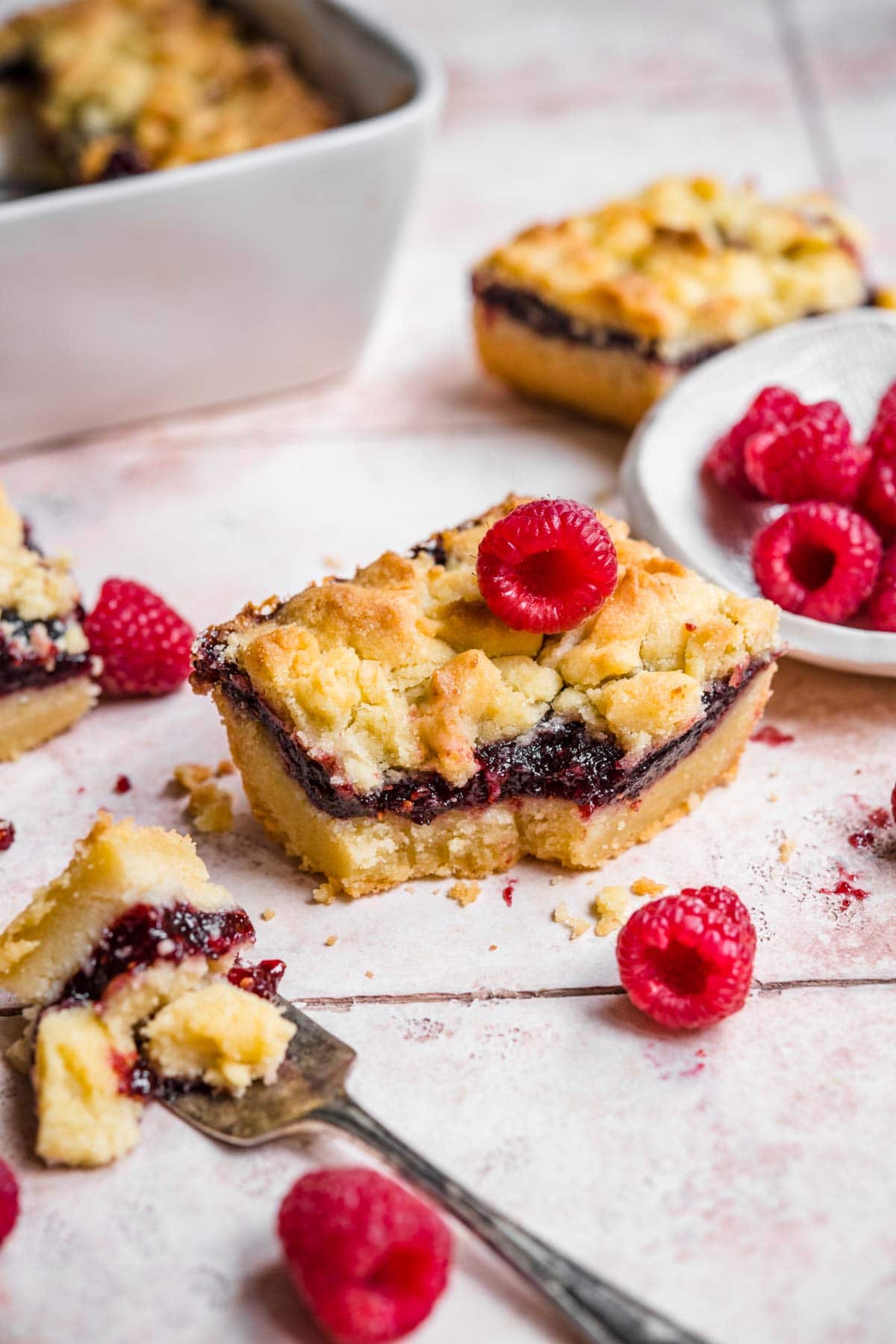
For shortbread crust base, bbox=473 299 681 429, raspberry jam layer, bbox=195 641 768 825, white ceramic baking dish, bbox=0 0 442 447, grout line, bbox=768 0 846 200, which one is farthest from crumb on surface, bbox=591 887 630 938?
grout line, bbox=768 0 846 200

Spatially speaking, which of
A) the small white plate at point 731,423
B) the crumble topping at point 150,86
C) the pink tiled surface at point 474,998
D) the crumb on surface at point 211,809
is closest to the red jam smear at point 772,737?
the pink tiled surface at point 474,998

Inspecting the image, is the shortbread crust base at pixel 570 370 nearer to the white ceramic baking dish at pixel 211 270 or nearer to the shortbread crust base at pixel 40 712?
the white ceramic baking dish at pixel 211 270

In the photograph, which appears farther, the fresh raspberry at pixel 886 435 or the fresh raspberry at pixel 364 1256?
the fresh raspberry at pixel 886 435

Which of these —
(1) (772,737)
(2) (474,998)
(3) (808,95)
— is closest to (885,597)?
(1) (772,737)

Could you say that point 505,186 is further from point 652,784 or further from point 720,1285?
point 720,1285

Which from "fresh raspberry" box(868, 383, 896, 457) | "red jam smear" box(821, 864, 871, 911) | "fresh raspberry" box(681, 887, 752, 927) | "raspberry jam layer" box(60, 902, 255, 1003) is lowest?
"red jam smear" box(821, 864, 871, 911)

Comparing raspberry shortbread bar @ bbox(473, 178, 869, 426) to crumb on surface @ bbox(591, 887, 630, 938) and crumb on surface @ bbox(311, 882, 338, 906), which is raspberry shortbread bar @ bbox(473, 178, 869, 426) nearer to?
crumb on surface @ bbox(591, 887, 630, 938)

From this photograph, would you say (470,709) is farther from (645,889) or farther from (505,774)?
(645,889)
